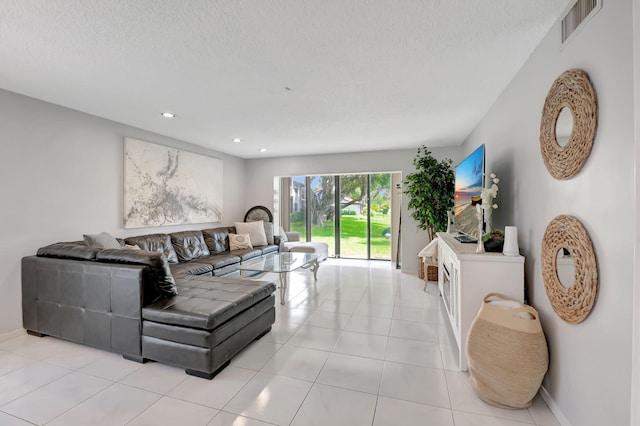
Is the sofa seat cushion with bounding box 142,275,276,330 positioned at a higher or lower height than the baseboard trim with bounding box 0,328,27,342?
higher

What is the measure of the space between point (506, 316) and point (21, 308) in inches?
170

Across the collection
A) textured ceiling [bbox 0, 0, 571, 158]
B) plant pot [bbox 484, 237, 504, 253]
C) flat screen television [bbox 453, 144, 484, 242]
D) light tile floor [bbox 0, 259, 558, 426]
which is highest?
textured ceiling [bbox 0, 0, 571, 158]

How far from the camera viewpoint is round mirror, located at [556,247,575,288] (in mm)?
1485

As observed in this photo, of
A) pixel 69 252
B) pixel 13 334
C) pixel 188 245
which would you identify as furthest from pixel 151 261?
pixel 188 245

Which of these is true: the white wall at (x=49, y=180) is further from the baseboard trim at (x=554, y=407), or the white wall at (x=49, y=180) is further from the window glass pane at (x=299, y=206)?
the baseboard trim at (x=554, y=407)

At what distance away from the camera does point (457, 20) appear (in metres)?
1.67

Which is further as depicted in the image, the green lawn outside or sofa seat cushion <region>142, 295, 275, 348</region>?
the green lawn outside

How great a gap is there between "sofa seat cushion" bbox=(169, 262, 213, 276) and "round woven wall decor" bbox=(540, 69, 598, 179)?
12.4 ft

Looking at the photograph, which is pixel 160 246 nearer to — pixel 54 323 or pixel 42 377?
pixel 54 323

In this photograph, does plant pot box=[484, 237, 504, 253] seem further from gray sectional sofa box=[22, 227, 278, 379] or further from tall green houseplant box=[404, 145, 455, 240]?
tall green houseplant box=[404, 145, 455, 240]

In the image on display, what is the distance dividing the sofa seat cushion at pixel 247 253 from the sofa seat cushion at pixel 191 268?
30.0 inches

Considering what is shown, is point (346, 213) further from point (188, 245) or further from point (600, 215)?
point (600, 215)

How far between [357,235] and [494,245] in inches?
194

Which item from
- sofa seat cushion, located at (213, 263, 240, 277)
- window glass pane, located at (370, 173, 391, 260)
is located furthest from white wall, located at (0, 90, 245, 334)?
window glass pane, located at (370, 173, 391, 260)
